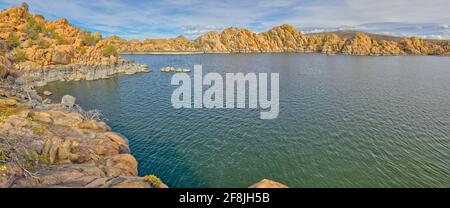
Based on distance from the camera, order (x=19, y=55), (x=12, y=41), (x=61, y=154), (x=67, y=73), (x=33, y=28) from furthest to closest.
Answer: (x=33, y=28)
(x=67, y=73)
(x=12, y=41)
(x=19, y=55)
(x=61, y=154)

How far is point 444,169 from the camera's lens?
92.8ft

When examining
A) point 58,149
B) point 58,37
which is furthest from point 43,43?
point 58,149

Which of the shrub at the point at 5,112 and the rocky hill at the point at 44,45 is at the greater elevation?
the rocky hill at the point at 44,45

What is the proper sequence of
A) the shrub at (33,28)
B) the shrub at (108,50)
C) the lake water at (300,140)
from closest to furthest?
1. the lake water at (300,140)
2. the shrub at (33,28)
3. the shrub at (108,50)

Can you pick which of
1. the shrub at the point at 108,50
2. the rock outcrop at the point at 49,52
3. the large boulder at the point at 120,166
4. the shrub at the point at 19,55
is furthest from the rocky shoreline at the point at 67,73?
the large boulder at the point at 120,166

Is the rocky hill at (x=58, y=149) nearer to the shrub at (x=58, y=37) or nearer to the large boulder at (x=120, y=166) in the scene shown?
the large boulder at (x=120, y=166)

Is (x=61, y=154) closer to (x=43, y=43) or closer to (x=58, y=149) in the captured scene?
(x=58, y=149)

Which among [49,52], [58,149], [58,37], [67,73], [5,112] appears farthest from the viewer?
[58,37]

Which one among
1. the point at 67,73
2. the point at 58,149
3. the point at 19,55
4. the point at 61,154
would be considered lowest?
A: the point at 61,154

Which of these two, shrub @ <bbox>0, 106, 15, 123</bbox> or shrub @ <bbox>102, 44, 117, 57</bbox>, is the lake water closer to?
shrub @ <bbox>0, 106, 15, 123</bbox>

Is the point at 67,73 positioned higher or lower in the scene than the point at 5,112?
higher
